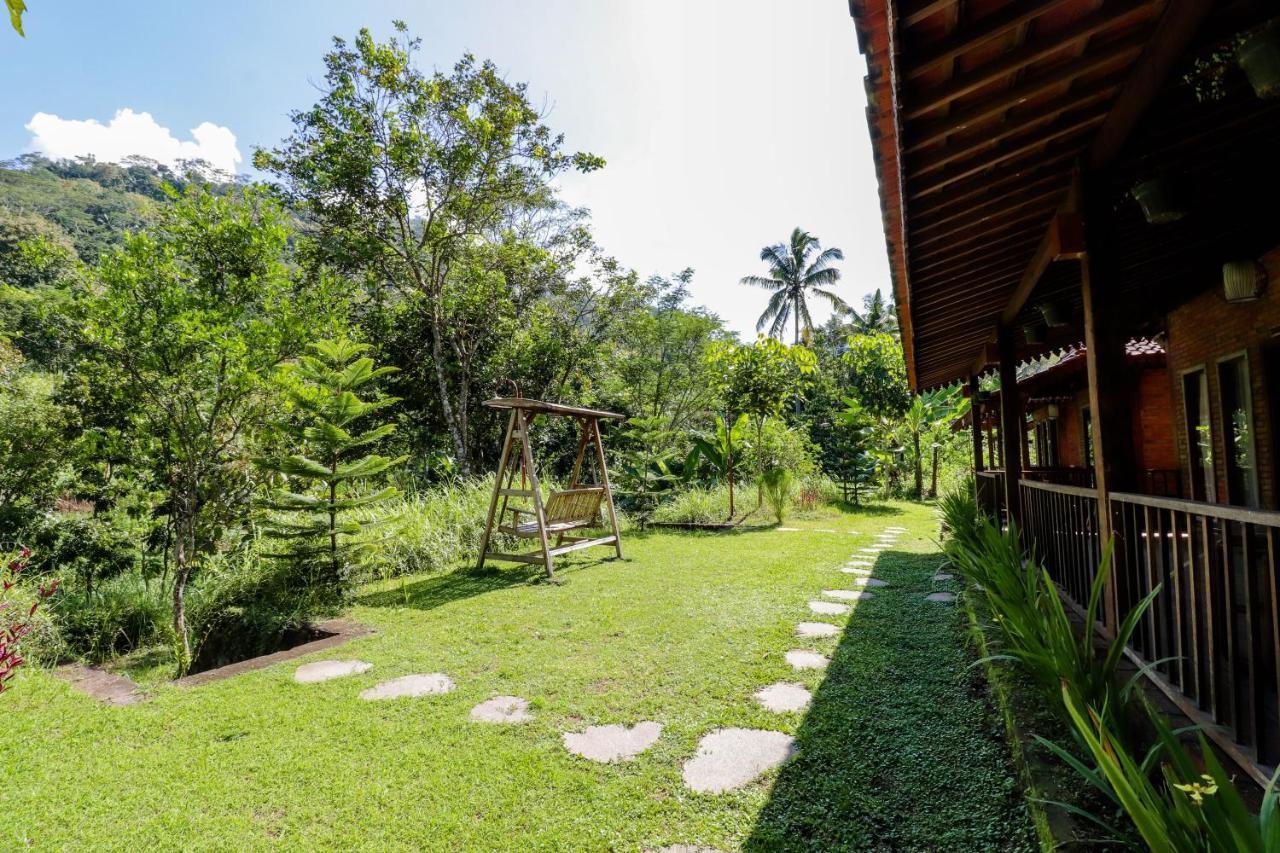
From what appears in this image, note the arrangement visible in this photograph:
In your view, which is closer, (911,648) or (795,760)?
(795,760)

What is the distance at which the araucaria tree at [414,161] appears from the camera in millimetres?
11031

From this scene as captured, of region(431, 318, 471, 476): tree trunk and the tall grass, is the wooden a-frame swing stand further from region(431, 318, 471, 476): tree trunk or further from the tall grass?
region(431, 318, 471, 476): tree trunk

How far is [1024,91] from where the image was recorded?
7.54 feet

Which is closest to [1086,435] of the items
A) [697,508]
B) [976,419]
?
[976,419]

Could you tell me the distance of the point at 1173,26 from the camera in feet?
6.64

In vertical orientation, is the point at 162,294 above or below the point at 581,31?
below

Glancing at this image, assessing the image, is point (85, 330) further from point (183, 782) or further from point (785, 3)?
point (785, 3)

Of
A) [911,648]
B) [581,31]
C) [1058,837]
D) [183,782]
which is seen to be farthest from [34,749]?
[581,31]

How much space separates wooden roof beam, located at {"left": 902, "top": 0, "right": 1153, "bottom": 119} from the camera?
2004 mm

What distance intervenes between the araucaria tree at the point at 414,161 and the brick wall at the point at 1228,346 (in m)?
10.1

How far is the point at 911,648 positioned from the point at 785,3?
405 cm

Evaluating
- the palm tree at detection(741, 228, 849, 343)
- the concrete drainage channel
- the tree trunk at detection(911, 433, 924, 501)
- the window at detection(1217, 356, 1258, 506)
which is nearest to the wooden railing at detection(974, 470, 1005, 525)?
the window at detection(1217, 356, 1258, 506)

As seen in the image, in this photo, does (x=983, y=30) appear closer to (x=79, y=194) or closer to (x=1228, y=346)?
(x=1228, y=346)

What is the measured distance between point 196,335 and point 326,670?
2706 mm
